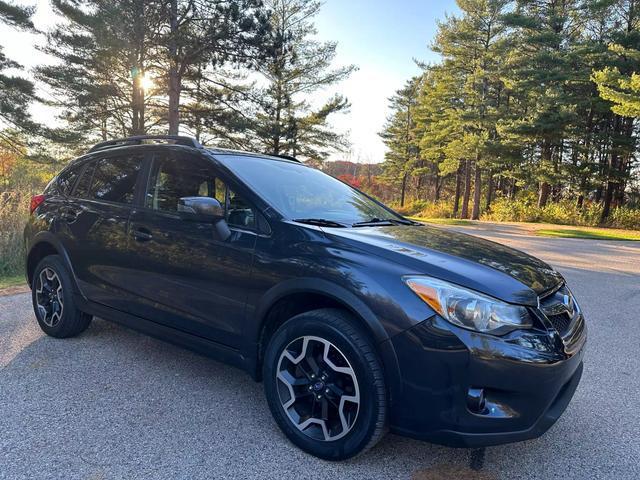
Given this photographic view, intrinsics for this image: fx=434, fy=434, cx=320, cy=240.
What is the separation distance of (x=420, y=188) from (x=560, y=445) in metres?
56.7

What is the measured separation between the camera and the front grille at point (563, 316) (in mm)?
2205

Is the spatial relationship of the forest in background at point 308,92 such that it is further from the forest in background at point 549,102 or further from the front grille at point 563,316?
the front grille at point 563,316

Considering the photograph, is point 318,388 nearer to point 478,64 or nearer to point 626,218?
point 626,218

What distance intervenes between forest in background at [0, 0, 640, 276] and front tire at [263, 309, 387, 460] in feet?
22.4

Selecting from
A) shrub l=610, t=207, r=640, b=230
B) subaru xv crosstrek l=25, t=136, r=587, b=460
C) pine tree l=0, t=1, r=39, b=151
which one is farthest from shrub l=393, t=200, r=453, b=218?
subaru xv crosstrek l=25, t=136, r=587, b=460

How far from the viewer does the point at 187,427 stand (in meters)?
2.59

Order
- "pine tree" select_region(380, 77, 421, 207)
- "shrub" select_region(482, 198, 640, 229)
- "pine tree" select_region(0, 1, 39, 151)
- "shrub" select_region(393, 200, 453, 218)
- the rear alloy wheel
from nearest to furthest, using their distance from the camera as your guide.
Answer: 1. the rear alloy wheel
2. "pine tree" select_region(0, 1, 39, 151)
3. "shrub" select_region(482, 198, 640, 229)
4. "shrub" select_region(393, 200, 453, 218)
5. "pine tree" select_region(380, 77, 421, 207)

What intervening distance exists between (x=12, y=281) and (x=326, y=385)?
6202mm

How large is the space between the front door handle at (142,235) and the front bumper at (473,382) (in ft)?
6.33

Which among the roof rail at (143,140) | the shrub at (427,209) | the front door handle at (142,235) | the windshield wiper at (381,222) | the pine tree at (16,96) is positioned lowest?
the shrub at (427,209)

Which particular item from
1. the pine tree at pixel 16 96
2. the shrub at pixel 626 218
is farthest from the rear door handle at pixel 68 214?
the shrub at pixel 626 218

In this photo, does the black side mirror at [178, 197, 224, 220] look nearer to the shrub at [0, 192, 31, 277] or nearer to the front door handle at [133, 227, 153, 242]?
the front door handle at [133, 227, 153, 242]

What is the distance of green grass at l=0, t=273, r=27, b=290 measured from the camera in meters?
6.14

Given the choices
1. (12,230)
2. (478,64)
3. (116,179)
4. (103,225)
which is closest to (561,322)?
(103,225)
